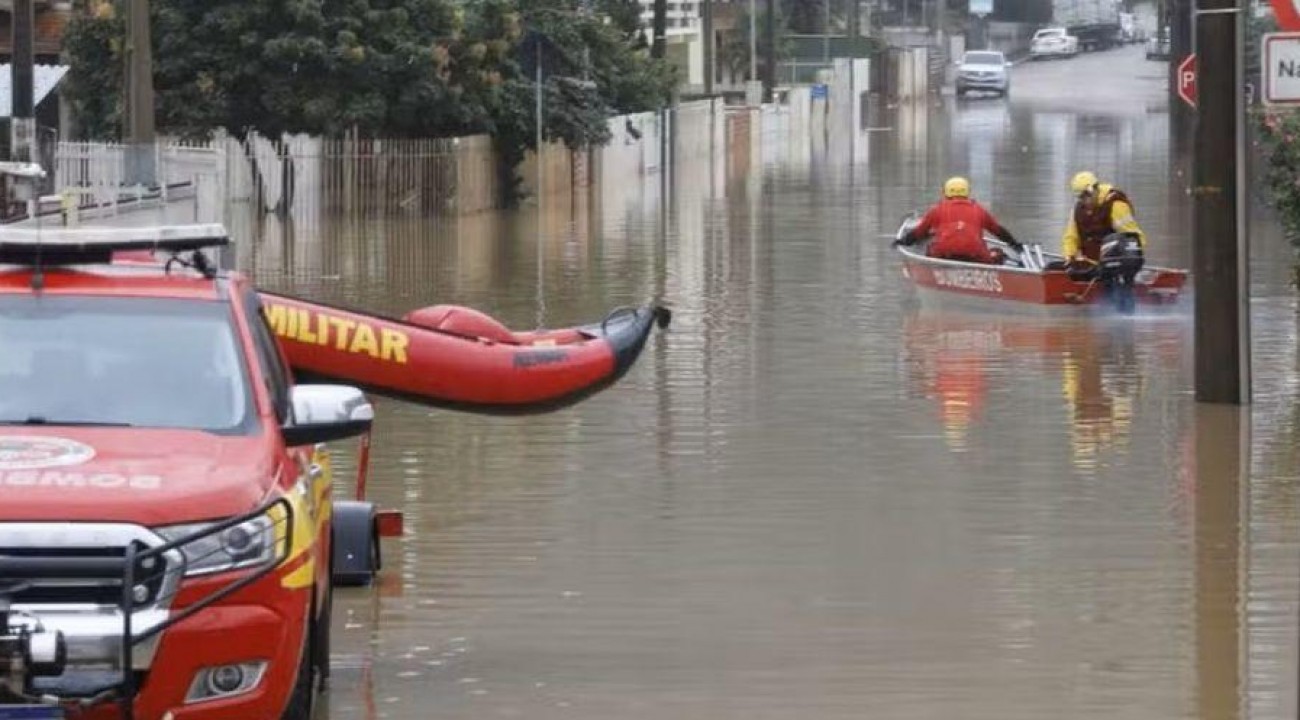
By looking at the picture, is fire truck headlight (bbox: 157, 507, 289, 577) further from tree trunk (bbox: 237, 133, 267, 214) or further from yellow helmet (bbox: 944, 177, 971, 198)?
tree trunk (bbox: 237, 133, 267, 214)

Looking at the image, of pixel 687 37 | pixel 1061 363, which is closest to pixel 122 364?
pixel 1061 363

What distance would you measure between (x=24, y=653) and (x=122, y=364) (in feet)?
5.06

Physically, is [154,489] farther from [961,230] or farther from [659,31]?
[659,31]

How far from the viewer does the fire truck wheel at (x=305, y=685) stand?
346 inches

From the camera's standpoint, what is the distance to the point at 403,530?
1384cm

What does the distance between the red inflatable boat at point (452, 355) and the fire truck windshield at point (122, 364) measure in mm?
2684

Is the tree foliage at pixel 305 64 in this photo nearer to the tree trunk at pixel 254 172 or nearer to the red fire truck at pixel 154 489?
the tree trunk at pixel 254 172

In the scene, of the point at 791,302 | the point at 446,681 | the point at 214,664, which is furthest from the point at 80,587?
the point at 791,302

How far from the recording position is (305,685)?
9.09 meters

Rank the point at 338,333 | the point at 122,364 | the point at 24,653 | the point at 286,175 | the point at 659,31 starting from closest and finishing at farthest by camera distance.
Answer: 1. the point at 24,653
2. the point at 122,364
3. the point at 338,333
4. the point at 286,175
5. the point at 659,31

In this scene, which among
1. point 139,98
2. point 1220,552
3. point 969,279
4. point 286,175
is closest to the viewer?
point 1220,552

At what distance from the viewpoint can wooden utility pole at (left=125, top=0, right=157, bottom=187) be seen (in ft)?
112

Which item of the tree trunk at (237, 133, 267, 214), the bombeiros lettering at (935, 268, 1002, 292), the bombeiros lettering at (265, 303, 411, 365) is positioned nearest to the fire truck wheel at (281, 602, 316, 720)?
the bombeiros lettering at (265, 303, 411, 365)

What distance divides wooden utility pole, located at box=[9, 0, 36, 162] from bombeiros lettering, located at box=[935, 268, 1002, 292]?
12.7 m
